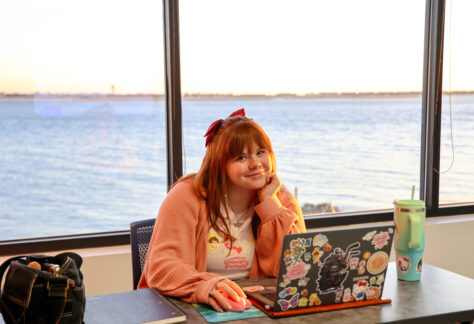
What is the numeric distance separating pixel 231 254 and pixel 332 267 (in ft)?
1.64

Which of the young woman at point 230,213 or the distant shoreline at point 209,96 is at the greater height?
the distant shoreline at point 209,96

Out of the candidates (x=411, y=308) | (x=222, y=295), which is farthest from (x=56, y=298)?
(x=411, y=308)

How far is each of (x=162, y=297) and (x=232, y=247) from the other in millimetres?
368

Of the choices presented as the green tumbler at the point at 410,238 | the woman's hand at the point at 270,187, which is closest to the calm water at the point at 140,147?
the woman's hand at the point at 270,187

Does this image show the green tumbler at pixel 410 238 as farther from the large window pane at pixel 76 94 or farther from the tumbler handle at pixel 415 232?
the large window pane at pixel 76 94

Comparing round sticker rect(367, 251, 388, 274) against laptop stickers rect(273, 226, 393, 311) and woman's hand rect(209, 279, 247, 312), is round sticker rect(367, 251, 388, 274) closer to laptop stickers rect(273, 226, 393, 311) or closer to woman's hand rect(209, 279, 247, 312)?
laptop stickers rect(273, 226, 393, 311)

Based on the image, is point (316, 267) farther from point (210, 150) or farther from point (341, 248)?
point (210, 150)

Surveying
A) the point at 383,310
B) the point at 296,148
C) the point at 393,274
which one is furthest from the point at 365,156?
the point at 383,310

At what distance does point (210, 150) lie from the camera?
74.6 inches

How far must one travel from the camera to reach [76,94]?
3.05m

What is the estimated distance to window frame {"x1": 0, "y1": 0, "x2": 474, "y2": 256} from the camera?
2.69 m

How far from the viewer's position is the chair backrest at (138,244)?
198 cm

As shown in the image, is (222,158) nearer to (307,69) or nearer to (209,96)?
(209,96)

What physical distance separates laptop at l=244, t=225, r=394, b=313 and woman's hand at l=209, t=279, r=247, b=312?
5 centimetres
